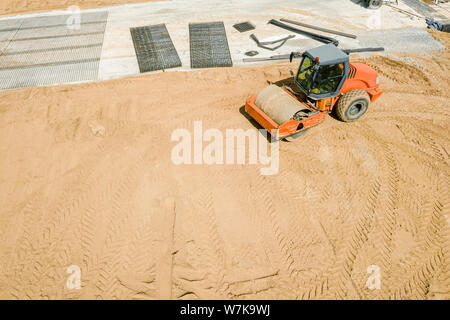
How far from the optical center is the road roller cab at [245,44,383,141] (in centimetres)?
767

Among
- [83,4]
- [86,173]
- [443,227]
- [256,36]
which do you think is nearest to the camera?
[443,227]

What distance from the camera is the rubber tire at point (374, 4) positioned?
14.0 m

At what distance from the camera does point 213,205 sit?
694 cm

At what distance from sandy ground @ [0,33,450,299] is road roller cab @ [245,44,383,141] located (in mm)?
577

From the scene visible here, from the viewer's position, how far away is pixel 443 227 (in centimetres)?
648

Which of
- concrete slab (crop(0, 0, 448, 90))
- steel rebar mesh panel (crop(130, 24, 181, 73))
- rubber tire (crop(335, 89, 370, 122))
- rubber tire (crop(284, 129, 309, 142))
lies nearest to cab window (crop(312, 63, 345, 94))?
rubber tire (crop(335, 89, 370, 122))

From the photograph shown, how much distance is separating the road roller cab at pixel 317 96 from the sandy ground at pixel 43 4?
39.0 ft

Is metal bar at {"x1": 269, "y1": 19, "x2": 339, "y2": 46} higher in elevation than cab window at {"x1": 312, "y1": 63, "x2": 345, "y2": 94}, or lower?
higher

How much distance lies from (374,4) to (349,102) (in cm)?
936

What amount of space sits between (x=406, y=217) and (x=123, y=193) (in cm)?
677

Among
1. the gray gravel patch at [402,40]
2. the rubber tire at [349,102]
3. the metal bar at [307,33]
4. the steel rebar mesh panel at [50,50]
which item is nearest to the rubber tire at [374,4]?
the gray gravel patch at [402,40]

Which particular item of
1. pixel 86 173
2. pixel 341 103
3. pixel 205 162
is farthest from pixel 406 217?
pixel 86 173

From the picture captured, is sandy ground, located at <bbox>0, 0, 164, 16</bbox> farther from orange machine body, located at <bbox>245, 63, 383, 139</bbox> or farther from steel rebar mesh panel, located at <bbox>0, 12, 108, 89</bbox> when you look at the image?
orange machine body, located at <bbox>245, 63, 383, 139</bbox>
